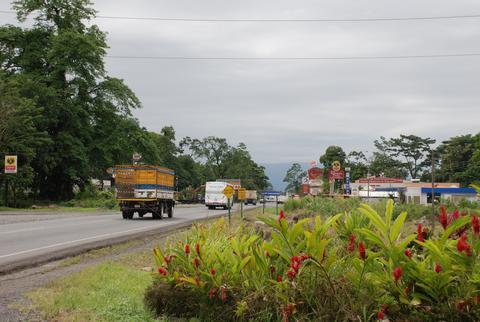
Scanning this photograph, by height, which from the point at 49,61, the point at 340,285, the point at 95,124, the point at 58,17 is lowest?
the point at 340,285

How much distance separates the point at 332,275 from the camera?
4.34 metres

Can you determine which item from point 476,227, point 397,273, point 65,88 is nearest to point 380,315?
point 397,273

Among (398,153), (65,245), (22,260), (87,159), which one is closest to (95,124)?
(87,159)

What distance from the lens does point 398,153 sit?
122812 millimetres

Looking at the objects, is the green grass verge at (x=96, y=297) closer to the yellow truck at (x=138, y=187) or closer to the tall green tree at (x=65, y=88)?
the yellow truck at (x=138, y=187)

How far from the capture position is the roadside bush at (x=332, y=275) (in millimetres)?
3703

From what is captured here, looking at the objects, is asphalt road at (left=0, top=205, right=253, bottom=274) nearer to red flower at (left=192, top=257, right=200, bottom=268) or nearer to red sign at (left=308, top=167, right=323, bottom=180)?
red flower at (left=192, top=257, right=200, bottom=268)

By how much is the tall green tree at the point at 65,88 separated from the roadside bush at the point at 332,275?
44.5 m

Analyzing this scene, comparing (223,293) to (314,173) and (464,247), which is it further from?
(314,173)

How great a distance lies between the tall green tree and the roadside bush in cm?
4446

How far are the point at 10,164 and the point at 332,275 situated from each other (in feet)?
124

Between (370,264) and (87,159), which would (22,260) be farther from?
(87,159)

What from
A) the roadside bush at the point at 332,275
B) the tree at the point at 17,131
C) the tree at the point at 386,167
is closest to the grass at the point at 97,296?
the roadside bush at the point at 332,275

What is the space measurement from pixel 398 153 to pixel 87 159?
87.5 metres
